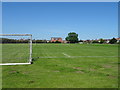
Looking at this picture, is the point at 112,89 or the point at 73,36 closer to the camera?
the point at 112,89

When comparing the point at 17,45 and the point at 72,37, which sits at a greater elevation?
the point at 72,37

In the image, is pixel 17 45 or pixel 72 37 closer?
pixel 17 45

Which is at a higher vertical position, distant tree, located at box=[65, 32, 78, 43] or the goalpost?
distant tree, located at box=[65, 32, 78, 43]

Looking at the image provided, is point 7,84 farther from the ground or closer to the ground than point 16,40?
closer to the ground

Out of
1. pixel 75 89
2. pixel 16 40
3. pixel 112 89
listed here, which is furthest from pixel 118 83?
pixel 16 40

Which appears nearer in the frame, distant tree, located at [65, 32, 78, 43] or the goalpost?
the goalpost

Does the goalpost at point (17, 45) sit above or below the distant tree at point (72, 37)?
below

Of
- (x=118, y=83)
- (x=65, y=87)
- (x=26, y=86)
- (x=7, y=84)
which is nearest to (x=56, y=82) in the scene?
(x=65, y=87)

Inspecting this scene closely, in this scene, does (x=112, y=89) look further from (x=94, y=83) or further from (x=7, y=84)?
(x=7, y=84)

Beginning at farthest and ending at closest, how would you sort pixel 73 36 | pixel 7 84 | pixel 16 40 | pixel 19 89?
pixel 73 36 < pixel 16 40 < pixel 7 84 < pixel 19 89

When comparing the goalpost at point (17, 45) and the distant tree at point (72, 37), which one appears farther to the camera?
the distant tree at point (72, 37)

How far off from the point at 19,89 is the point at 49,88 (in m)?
0.89

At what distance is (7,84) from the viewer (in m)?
5.17

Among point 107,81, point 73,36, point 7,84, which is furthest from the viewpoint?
point 73,36
